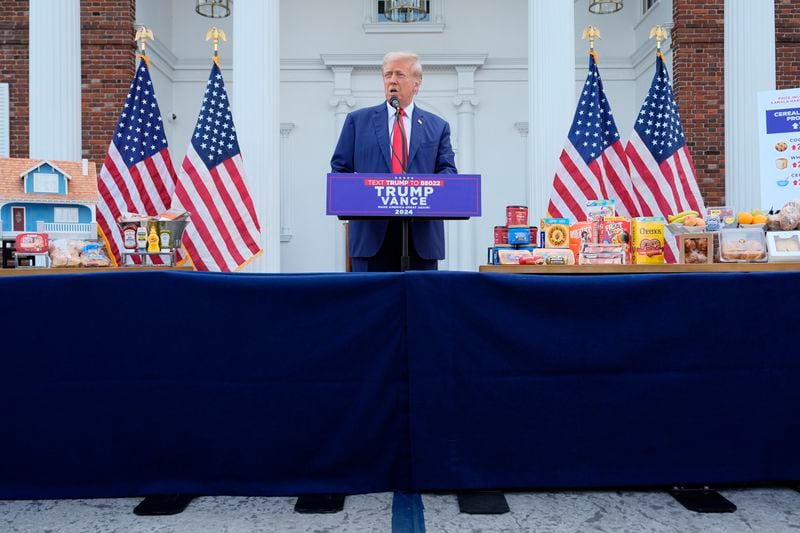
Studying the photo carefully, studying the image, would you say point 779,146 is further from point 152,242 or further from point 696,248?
point 152,242

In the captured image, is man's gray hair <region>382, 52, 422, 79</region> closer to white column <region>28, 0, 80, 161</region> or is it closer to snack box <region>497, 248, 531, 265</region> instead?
snack box <region>497, 248, 531, 265</region>

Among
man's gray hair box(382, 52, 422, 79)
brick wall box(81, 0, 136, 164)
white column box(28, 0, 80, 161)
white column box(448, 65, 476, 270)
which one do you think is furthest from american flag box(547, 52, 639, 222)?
brick wall box(81, 0, 136, 164)

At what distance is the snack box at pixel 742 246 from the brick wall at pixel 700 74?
7.65m

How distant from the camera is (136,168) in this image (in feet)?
22.0

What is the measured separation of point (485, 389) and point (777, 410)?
4.07 ft

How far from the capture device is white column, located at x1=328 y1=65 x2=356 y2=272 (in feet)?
34.7

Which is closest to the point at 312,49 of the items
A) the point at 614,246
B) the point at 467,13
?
the point at 467,13

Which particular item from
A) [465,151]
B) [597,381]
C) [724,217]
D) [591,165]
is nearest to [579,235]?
[724,217]

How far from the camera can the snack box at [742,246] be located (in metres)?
3.00

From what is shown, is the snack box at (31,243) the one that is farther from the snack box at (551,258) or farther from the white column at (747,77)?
the white column at (747,77)

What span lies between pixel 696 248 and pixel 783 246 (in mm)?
384

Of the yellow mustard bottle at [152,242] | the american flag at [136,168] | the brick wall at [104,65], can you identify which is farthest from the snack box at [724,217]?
the brick wall at [104,65]

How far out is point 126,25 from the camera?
973 centimetres

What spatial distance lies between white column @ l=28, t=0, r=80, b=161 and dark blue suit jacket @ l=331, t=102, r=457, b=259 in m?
4.97
